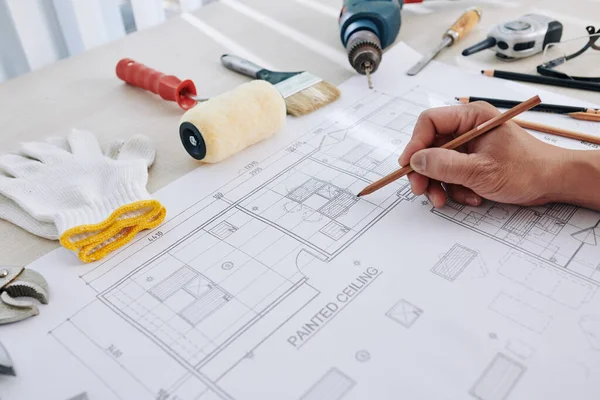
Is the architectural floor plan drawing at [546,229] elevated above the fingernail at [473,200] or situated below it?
below

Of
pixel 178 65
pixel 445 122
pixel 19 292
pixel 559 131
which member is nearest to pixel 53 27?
pixel 178 65

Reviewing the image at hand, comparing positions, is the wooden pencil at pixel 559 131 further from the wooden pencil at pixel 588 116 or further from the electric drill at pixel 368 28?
the electric drill at pixel 368 28

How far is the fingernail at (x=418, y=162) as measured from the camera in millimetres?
660

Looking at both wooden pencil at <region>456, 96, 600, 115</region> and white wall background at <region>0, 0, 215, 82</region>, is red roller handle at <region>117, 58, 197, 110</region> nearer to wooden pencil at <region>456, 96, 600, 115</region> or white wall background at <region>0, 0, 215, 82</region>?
white wall background at <region>0, 0, 215, 82</region>

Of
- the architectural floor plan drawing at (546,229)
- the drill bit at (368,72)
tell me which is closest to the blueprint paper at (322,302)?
the architectural floor plan drawing at (546,229)

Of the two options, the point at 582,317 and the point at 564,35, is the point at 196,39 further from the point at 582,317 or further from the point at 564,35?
the point at 582,317

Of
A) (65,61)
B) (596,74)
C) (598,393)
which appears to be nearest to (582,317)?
(598,393)

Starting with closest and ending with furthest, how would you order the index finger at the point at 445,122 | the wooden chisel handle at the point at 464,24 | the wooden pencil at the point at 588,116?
the index finger at the point at 445,122 < the wooden pencil at the point at 588,116 < the wooden chisel handle at the point at 464,24

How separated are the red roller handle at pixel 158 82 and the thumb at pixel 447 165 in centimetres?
43

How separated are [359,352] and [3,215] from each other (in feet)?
1.60

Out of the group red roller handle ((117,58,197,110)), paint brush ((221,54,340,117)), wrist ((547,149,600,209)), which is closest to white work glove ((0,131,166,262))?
red roller handle ((117,58,197,110))

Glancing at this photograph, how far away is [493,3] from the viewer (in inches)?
46.9

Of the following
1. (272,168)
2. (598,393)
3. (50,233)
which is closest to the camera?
(598,393)

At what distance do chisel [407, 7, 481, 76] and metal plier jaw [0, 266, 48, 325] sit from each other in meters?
0.69
